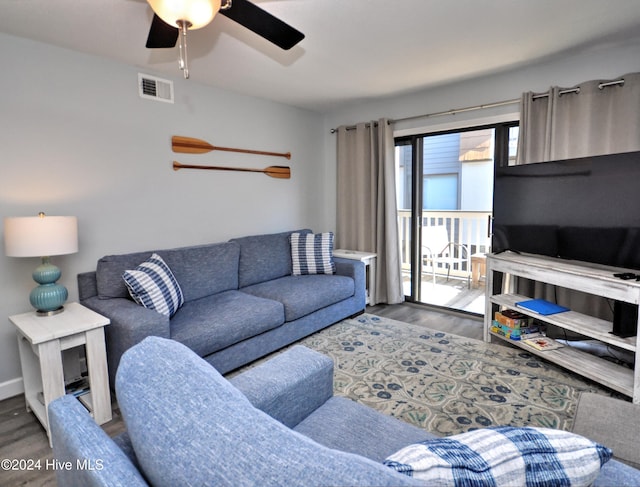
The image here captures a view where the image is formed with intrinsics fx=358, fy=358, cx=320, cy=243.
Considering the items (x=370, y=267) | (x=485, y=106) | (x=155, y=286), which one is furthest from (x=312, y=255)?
(x=485, y=106)

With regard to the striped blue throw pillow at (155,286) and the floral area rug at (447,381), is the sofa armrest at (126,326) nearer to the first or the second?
the striped blue throw pillow at (155,286)

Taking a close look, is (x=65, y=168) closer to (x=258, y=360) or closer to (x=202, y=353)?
(x=202, y=353)

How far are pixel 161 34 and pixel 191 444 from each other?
→ 6.52 feet

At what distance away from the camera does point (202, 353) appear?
2.38 meters

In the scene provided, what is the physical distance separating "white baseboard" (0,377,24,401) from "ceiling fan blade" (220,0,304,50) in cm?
274

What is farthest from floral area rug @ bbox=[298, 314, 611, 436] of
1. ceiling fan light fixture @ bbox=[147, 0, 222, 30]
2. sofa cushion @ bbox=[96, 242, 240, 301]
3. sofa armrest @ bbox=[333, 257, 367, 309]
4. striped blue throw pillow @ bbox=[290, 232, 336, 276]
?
ceiling fan light fixture @ bbox=[147, 0, 222, 30]

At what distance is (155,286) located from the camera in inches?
97.5

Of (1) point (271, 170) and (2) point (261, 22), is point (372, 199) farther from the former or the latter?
(2) point (261, 22)

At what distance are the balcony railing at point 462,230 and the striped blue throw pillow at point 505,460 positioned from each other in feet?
13.7

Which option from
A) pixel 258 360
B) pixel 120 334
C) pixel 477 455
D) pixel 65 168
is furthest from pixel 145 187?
pixel 477 455

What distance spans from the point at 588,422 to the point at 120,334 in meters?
2.31

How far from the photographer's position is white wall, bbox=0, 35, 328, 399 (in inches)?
94.9

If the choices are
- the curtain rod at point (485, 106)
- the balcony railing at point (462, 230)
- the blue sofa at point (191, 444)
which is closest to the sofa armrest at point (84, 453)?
the blue sofa at point (191, 444)

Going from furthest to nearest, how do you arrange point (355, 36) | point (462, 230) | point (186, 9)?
point (462, 230), point (355, 36), point (186, 9)
